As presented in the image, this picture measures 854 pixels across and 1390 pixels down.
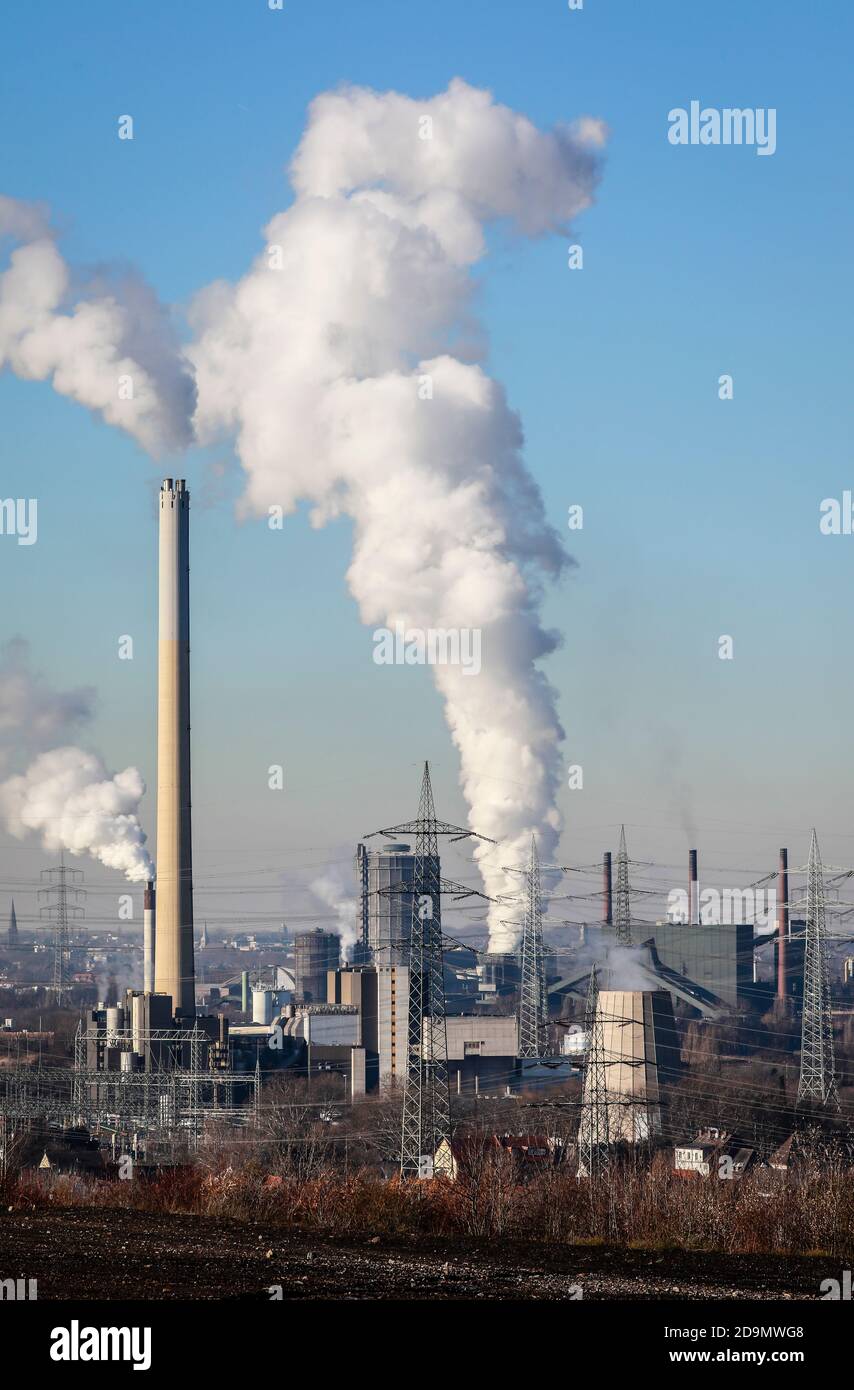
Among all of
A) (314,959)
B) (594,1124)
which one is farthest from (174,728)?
(314,959)

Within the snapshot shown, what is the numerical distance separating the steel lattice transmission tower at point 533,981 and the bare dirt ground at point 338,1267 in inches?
1553

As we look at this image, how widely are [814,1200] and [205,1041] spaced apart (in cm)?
3176

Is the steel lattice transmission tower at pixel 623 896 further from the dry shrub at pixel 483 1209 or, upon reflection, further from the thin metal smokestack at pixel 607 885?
the dry shrub at pixel 483 1209

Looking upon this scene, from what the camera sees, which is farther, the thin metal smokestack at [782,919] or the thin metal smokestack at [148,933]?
Result: the thin metal smokestack at [782,919]

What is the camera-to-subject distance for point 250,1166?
35.2 ft

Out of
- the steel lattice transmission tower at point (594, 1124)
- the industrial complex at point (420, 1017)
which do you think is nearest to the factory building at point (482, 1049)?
the industrial complex at point (420, 1017)

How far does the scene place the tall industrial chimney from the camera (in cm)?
3944

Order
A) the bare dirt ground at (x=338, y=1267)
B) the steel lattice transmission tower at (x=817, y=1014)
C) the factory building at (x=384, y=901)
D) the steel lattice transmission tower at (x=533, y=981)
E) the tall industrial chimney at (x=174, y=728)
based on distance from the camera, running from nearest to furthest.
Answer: the bare dirt ground at (x=338, y=1267)
the steel lattice transmission tower at (x=817, y=1014)
the tall industrial chimney at (x=174, y=728)
the steel lattice transmission tower at (x=533, y=981)
the factory building at (x=384, y=901)

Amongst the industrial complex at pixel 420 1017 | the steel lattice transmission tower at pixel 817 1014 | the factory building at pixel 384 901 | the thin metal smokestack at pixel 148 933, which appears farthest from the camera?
the factory building at pixel 384 901

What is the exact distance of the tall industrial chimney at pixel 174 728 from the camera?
129 ft

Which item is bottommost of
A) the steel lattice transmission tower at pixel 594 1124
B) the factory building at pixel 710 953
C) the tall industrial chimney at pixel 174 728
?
the steel lattice transmission tower at pixel 594 1124

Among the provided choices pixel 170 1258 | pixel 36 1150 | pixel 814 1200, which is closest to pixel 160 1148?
pixel 36 1150

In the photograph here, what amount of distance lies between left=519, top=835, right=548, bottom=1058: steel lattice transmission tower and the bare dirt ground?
39.4 m
